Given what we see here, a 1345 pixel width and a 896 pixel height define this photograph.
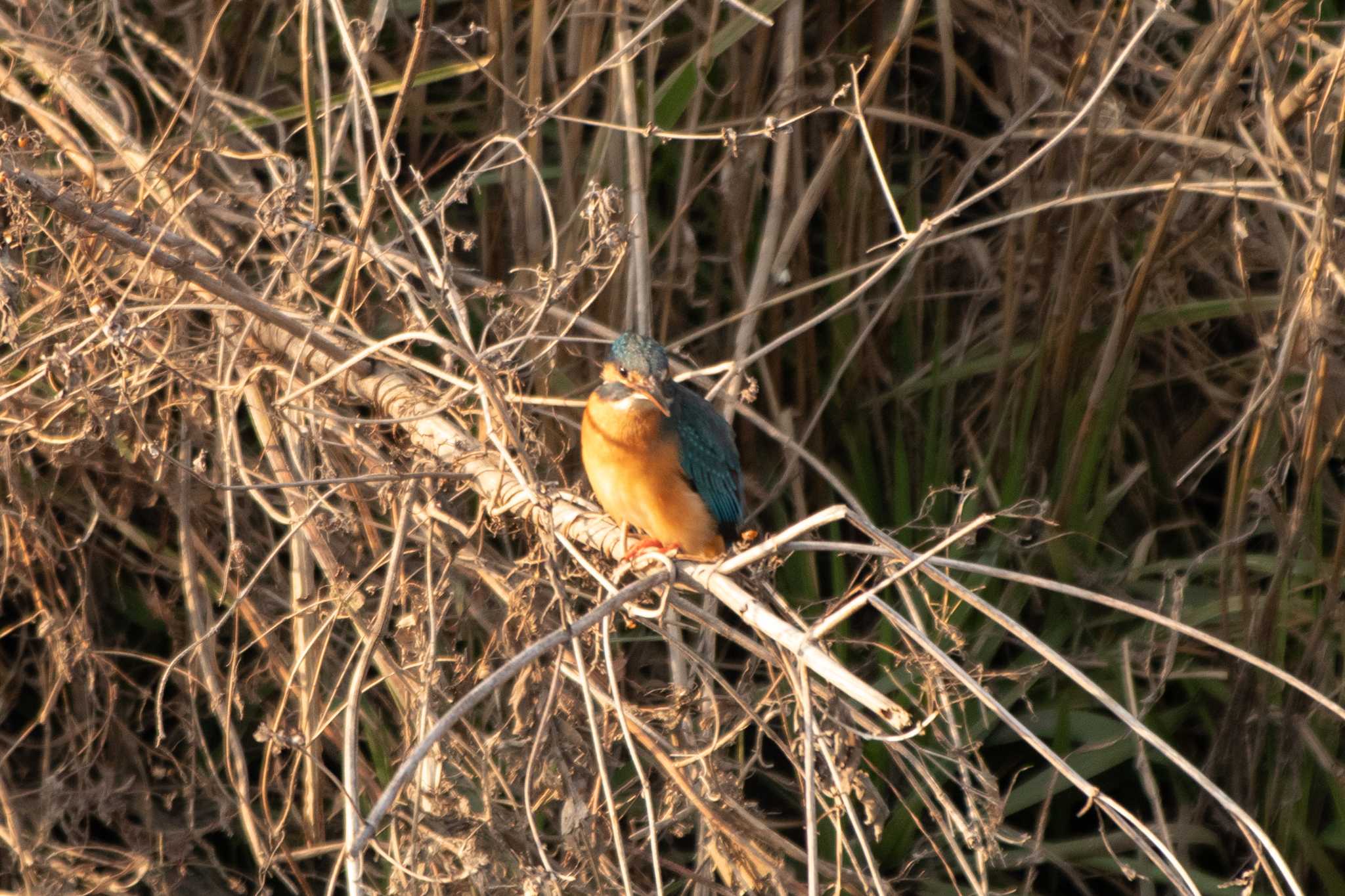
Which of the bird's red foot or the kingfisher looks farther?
the kingfisher

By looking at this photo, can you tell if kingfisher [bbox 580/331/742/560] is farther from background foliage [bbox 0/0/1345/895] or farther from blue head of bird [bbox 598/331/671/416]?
background foliage [bbox 0/0/1345/895]

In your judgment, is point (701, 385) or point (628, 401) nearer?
point (628, 401)

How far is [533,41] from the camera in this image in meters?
3.68

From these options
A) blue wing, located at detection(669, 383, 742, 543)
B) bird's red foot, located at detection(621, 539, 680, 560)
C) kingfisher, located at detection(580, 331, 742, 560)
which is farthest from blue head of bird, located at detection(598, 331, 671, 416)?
bird's red foot, located at detection(621, 539, 680, 560)

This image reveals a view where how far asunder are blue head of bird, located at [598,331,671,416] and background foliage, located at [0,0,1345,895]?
0.57 ft

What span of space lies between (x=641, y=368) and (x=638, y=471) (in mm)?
258

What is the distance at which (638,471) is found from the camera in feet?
11.0

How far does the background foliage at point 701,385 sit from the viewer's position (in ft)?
10.4

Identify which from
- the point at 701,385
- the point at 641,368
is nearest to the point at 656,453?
the point at 641,368

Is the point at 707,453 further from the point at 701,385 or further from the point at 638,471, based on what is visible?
the point at 701,385

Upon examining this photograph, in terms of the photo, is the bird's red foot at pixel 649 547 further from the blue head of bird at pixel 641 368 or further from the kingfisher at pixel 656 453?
the blue head of bird at pixel 641 368

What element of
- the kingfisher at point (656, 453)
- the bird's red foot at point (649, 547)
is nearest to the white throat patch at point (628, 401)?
the kingfisher at point (656, 453)

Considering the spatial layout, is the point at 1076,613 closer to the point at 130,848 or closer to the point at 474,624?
the point at 474,624

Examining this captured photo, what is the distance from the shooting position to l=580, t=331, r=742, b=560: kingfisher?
328 cm
